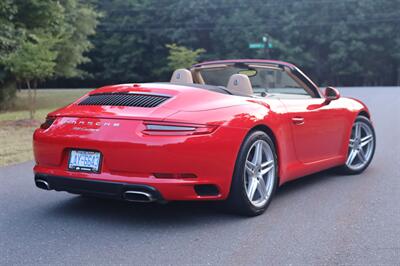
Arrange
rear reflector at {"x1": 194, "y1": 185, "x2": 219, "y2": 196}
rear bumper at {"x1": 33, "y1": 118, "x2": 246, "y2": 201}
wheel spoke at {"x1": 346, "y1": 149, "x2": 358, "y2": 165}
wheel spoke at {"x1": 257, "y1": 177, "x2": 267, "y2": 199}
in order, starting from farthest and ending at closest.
Answer: wheel spoke at {"x1": 346, "y1": 149, "x2": 358, "y2": 165} < wheel spoke at {"x1": 257, "y1": 177, "x2": 267, "y2": 199} < rear reflector at {"x1": 194, "y1": 185, "x2": 219, "y2": 196} < rear bumper at {"x1": 33, "y1": 118, "x2": 246, "y2": 201}

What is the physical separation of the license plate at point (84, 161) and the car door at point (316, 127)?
1971 millimetres

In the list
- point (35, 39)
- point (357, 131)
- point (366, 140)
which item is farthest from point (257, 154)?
point (35, 39)

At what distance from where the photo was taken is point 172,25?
65.1 m

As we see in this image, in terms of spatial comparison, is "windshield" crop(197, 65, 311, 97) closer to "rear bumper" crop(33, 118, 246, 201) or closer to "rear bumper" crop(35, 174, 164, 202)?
"rear bumper" crop(33, 118, 246, 201)

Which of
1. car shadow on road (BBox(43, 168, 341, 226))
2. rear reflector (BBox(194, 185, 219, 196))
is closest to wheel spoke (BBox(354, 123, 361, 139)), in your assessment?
car shadow on road (BBox(43, 168, 341, 226))

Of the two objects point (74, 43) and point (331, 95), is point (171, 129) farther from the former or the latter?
point (74, 43)

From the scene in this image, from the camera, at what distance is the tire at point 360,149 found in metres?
6.93

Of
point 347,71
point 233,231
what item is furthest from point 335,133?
point 347,71

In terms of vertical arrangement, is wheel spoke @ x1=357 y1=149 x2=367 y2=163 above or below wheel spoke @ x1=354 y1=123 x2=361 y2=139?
below

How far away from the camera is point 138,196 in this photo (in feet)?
14.6

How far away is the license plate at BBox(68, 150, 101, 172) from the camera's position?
182 inches

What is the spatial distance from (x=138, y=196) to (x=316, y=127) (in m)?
2.41

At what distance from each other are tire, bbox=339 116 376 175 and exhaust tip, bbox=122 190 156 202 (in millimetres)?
3192

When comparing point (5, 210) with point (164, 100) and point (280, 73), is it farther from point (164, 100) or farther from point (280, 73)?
point (280, 73)
